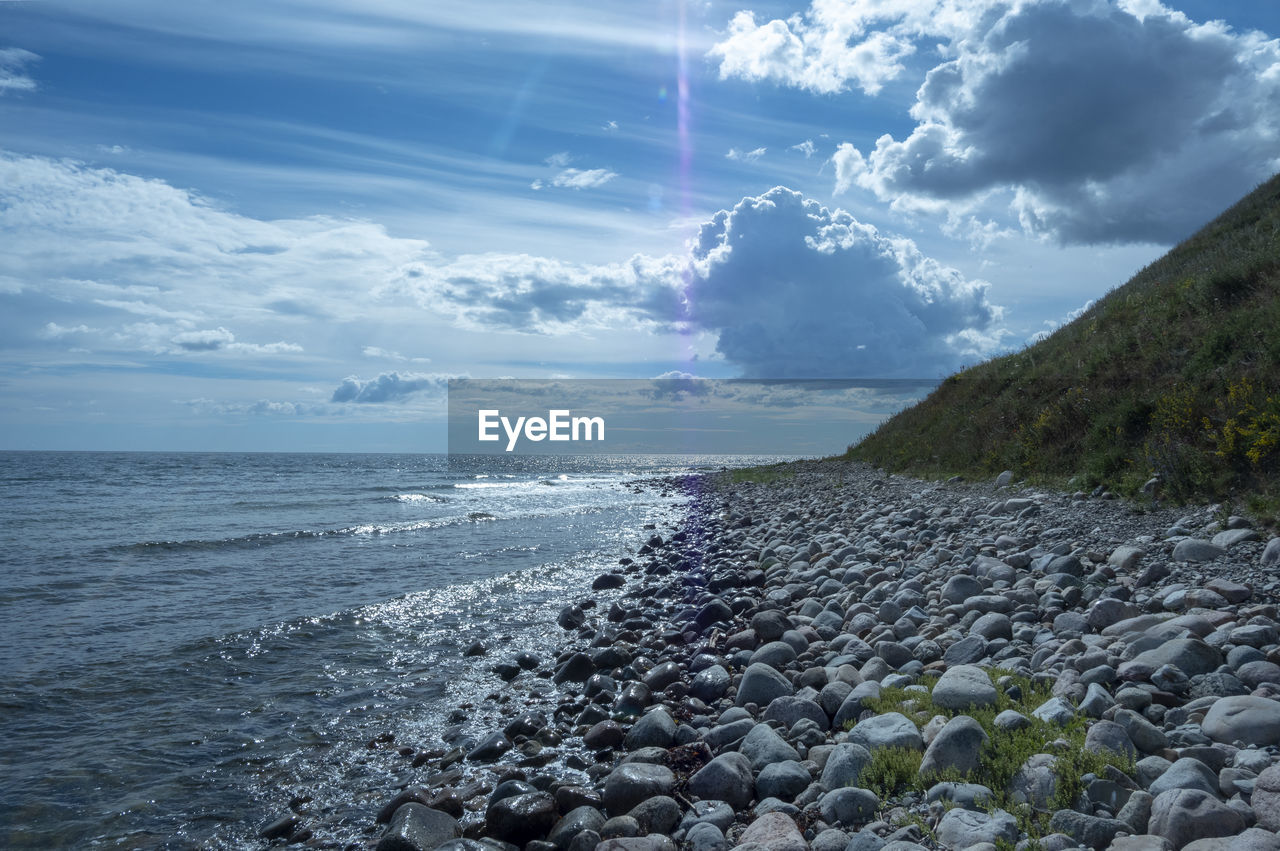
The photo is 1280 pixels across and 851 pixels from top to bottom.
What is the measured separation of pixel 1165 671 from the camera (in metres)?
4.79

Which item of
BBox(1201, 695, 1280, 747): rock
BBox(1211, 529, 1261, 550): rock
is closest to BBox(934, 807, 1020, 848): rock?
BBox(1201, 695, 1280, 747): rock

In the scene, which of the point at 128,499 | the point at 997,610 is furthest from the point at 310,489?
the point at 997,610

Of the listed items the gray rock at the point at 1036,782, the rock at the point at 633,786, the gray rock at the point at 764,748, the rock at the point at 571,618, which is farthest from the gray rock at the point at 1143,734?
the rock at the point at 571,618

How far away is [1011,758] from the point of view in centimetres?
419

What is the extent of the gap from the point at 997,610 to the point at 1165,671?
2.40 m

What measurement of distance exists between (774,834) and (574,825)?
1.55 m

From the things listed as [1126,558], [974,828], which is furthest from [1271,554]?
[974,828]

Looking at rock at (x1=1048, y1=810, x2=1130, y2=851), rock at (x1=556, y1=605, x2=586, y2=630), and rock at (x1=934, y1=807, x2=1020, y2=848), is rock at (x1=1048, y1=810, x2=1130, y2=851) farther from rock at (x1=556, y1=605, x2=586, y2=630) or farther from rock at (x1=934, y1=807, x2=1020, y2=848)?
rock at (x1=556, y1=605, x2=586, y2=630)

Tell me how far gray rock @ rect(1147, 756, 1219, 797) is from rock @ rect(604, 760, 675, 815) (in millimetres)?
3111

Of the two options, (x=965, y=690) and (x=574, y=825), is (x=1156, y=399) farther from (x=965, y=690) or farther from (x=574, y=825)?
(x=574, y=825)

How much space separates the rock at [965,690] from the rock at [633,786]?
2.14m

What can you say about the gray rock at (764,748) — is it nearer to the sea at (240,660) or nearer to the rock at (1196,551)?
the sea at (240,660)

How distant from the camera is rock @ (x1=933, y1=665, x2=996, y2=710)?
16.7 feet

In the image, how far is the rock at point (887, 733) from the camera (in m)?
4.74
